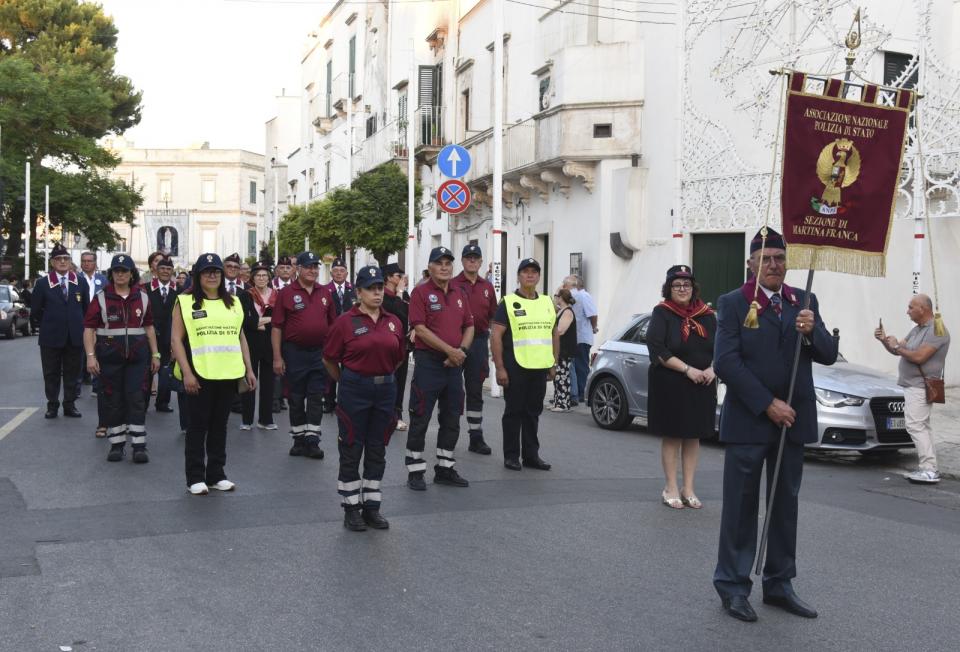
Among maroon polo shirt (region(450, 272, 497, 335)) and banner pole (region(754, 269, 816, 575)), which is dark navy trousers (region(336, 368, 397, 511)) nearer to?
banner pole (region(754, 269, 816, 575))

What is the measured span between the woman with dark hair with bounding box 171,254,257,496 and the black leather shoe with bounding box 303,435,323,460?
67.3 inches

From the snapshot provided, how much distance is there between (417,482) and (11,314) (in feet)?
82.3

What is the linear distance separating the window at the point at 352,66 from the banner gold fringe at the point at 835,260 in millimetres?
43559

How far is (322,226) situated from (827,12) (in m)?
18.7

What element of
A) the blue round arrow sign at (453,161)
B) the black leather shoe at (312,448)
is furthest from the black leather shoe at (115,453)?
the blue round arrow sign at (453,161)

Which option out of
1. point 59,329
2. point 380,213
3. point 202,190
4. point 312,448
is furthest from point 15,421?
point 202,190

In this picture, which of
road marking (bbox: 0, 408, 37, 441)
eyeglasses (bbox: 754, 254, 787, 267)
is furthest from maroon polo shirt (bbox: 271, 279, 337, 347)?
eyeglasses (bbox: 754, 254, 787, 267)

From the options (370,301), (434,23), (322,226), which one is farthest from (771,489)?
(434,23)

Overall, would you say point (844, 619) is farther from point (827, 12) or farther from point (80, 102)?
point (80, 102)

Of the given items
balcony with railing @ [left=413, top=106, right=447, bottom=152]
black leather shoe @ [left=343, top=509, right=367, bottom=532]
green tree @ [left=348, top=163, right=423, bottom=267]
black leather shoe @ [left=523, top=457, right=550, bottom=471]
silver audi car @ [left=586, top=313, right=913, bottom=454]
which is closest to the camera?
black leather shoe @ [left=343, top=509, right=367, bottom=532]

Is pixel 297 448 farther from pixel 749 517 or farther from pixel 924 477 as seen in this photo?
pixel 749 517

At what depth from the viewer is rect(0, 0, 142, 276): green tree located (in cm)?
4694

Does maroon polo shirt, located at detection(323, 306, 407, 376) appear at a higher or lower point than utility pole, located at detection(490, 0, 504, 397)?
lower

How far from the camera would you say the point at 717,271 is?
2092cm
